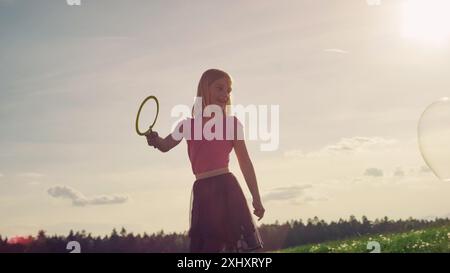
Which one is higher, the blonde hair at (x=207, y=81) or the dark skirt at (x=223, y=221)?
the blonde hair at (x=207, y=81)

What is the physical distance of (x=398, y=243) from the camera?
8.88 meters

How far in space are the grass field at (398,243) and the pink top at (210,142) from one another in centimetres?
268

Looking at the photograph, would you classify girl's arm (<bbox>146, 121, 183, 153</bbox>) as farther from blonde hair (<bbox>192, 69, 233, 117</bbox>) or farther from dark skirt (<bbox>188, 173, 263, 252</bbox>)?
dark skirt (<bbox>188, 173, 263, 252</bbox>)

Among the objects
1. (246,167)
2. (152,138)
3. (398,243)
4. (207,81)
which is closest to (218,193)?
(246,167)

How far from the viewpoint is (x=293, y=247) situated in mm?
10195

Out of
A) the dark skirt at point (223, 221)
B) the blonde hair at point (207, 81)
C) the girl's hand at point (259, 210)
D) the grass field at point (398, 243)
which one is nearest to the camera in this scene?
the girl's hand at point (259, 210)

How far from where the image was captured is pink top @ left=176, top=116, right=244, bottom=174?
683cm

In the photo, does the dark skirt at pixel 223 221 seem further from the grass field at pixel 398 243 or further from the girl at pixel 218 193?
the grass field at pixel 398 243

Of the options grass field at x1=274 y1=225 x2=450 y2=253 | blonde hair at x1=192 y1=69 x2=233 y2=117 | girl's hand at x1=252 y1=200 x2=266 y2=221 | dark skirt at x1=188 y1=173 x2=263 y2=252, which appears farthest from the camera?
grass field at x1=274 y1=225 x2=450 y2=253

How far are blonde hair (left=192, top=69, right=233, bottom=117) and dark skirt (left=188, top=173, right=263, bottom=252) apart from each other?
0.91 m

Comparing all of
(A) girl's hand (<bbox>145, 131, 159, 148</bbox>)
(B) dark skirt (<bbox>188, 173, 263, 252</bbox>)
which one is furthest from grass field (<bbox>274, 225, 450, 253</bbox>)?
(A) girl's hand (<bbox>145, 131, 159, 148</bbox>)

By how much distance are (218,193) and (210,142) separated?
60 cm

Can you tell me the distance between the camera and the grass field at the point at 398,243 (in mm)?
8188

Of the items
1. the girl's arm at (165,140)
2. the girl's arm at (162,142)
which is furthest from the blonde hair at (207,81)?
the girl's arm at (162,142)
